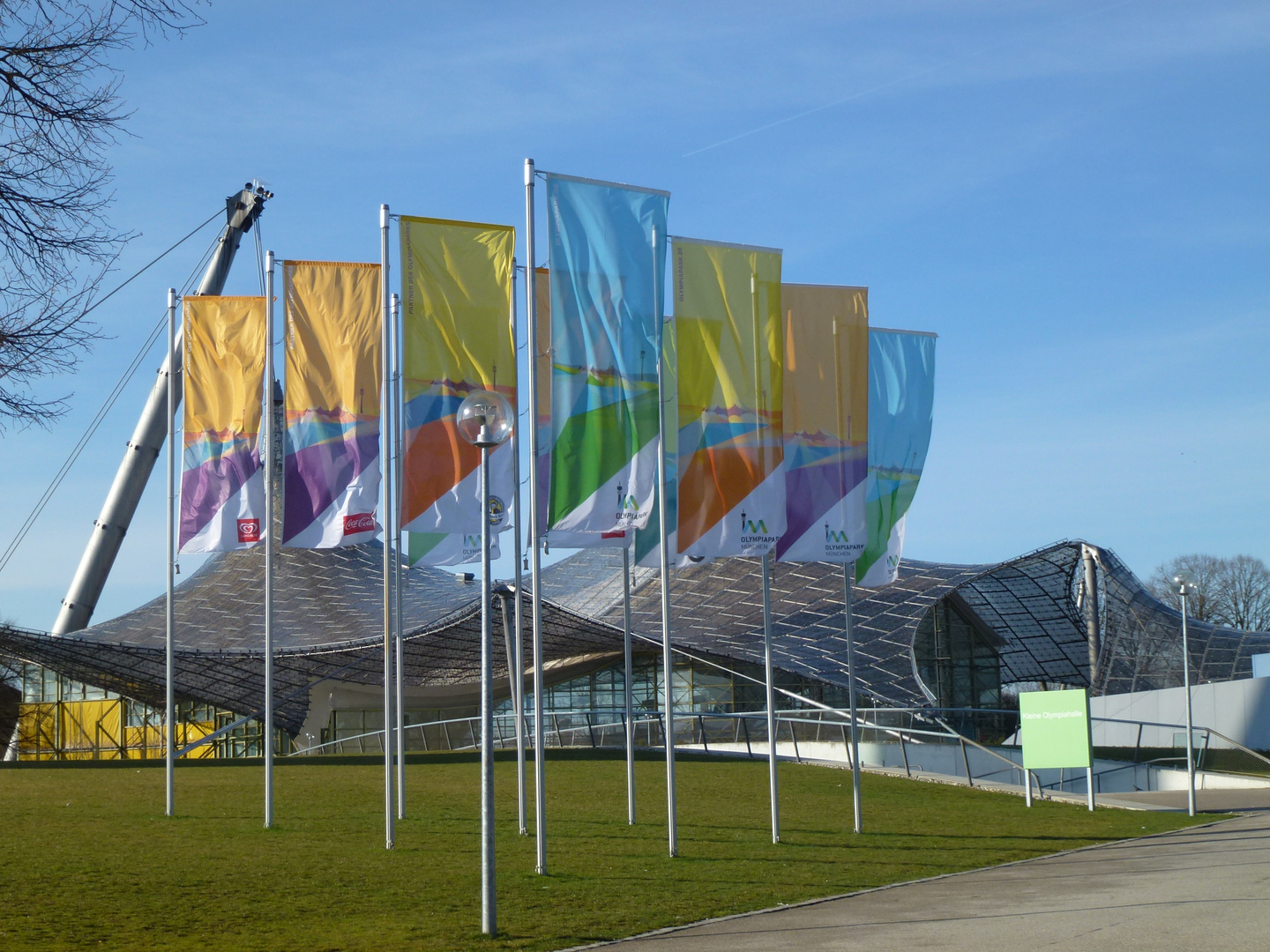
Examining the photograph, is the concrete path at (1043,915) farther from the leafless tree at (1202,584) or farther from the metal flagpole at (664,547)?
the leafless tree at (1202,584)

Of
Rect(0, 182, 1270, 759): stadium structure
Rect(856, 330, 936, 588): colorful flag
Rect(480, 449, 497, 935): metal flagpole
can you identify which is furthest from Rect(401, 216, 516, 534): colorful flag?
Rect(0, 182, 1270, 759): stadium structure

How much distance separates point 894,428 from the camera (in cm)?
2094

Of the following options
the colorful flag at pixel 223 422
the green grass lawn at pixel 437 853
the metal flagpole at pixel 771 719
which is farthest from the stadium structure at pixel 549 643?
the colorful flag at pixel 223 422

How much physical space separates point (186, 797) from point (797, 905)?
42.6 ft

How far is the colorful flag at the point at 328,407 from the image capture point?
18.0 meters

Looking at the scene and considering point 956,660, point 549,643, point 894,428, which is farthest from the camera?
point 956,660

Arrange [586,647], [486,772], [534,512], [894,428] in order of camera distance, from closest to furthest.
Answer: [486,772] < [534,512] < [894,428] < [586,647]

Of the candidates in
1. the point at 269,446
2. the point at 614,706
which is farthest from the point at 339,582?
the point at 269,446

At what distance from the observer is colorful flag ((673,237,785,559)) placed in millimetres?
17328

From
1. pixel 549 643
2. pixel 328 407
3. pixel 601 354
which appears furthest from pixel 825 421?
pixel 549 643

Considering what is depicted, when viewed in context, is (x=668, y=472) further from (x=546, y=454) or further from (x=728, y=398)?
(x=546, y=454)

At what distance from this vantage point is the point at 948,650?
55.3 m

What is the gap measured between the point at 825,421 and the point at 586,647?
31336mm

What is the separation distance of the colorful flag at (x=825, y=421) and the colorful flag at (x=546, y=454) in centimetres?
275
